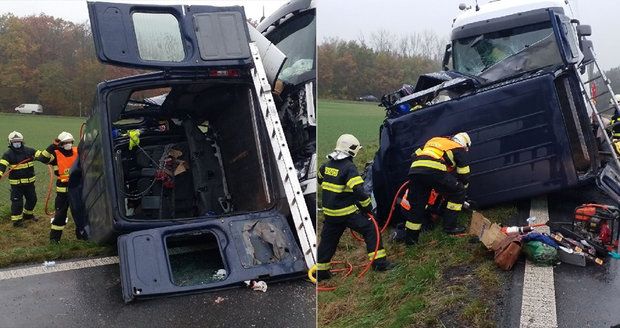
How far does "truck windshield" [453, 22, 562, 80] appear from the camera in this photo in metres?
2.64

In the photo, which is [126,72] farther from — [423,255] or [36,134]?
[423,255]

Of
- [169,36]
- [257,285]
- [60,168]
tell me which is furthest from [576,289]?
[60,168]

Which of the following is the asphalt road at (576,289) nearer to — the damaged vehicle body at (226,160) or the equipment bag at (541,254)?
the equipment bag at (541,254)

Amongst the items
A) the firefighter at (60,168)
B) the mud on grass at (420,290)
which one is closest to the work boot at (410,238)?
the mud on grass at (420,290)

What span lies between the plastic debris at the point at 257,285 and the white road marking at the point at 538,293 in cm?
162

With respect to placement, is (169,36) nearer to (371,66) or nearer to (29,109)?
(29,109)

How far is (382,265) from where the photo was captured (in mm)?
2119

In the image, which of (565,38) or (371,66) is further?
(565,38)

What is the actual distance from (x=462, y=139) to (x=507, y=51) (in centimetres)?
99

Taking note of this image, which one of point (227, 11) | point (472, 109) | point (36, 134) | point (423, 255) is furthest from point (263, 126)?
point (36, 134)

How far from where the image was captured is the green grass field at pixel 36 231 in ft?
16.0

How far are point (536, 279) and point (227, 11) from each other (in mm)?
2718

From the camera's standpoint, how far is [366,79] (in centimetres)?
158

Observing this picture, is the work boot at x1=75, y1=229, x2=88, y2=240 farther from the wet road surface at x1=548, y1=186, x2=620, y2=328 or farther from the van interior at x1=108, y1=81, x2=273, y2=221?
the wet road surface at x1=548, y1=186, x2=620, y2=328
